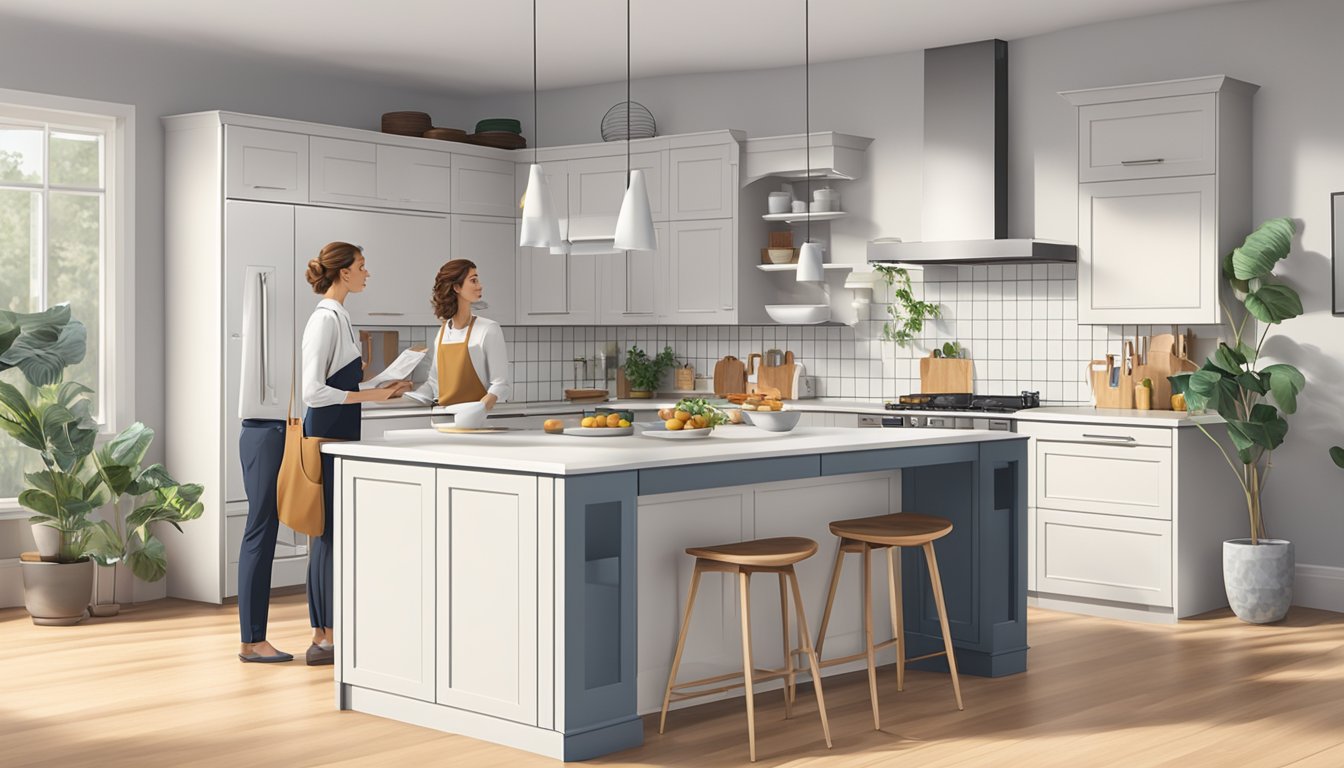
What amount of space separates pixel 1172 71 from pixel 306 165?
431cm

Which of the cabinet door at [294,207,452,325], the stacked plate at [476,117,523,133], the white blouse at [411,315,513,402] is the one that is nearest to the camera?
the white blouse at [411,315,513,402]

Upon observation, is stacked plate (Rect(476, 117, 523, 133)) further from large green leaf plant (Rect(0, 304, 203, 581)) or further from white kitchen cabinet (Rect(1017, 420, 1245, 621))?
white kitchen cabinet (Rect(1017, 420, 1245, 621))

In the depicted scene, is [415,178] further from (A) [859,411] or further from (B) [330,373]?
(B) [330,373]

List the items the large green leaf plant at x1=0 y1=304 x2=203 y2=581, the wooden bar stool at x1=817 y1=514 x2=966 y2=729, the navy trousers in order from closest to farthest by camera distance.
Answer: the wooden bar stool at x1=817 y1=514 x2=966 y2=729 → the navy trousers → the large green leaf plant at x1=0 y1=304 x2=203 y2=581

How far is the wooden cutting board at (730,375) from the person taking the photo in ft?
27.8

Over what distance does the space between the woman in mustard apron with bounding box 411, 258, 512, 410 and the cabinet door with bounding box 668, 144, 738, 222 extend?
267 centimetres

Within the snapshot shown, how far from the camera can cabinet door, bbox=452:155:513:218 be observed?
27.3ft

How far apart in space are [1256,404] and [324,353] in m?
4.09

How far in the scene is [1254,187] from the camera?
678 centimetres

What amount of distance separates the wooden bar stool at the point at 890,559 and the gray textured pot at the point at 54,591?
140 inches

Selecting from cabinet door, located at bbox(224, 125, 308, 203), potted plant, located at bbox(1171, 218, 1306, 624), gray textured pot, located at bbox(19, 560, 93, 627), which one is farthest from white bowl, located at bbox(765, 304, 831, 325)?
gray textured pot, located at bbox(19, 560, 93, 627)

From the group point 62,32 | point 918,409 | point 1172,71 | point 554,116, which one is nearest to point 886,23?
point 1172,71

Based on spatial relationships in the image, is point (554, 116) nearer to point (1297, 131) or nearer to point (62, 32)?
point (62, 32)

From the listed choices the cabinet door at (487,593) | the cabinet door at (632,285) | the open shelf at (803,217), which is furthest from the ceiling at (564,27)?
the cabinet door at (487,593)
